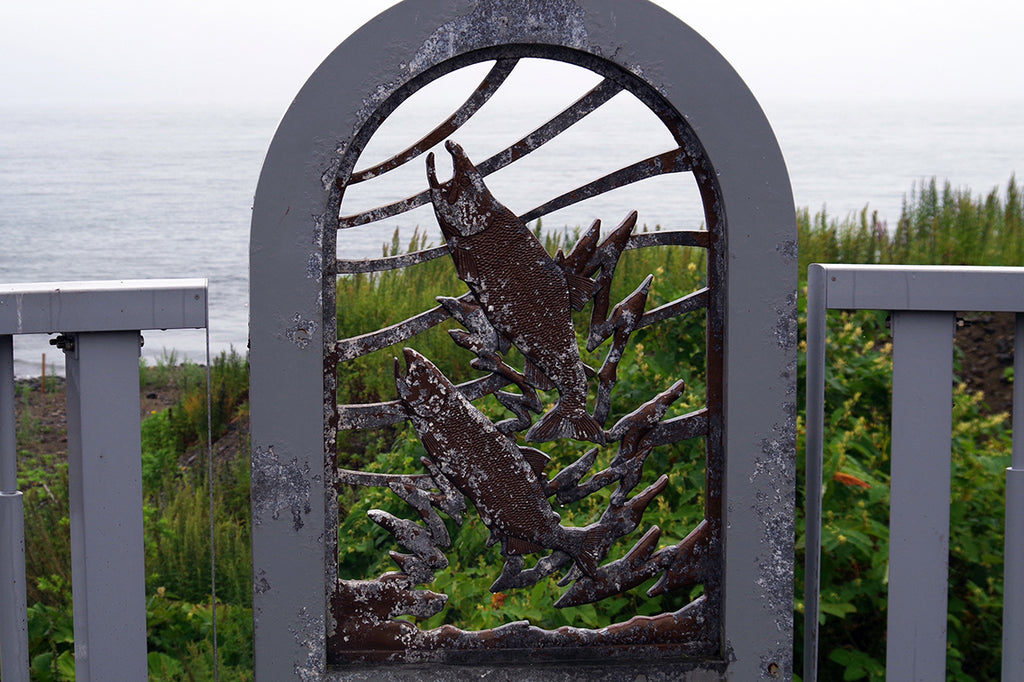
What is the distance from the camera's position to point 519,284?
194 centimetres

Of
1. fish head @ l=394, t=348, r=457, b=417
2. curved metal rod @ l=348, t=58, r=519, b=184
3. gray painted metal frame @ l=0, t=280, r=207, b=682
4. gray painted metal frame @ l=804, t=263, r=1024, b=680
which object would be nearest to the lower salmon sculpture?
fish head @ l=394, t=348, r=457, b=417

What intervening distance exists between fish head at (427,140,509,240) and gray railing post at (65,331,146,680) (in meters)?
0.67

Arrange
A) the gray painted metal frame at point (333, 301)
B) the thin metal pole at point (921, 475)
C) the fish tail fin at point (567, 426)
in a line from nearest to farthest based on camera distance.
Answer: the gray painted metal frame at point (333, 301), the fish tail fin at point (567, 426), the thin metal pole at point (921, 475)

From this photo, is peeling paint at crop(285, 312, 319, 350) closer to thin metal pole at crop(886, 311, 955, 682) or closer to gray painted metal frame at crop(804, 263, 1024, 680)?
gray painted metal frame at crop(804, 263, 1024, 680)

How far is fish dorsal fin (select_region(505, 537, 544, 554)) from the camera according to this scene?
2008 mm

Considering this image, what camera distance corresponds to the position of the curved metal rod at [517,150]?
1896 mm

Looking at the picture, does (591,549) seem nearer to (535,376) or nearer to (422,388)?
(535,376)

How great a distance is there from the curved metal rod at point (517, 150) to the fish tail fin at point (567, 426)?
0.49 metres

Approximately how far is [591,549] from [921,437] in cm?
75

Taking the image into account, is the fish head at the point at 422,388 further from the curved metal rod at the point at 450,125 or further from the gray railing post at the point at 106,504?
the gray railing post at the point at 106,504

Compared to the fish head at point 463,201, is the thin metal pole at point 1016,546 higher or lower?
lower

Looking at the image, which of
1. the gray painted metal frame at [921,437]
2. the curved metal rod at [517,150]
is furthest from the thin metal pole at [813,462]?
the curved metal rod at [517,150]

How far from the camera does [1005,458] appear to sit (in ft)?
9.88

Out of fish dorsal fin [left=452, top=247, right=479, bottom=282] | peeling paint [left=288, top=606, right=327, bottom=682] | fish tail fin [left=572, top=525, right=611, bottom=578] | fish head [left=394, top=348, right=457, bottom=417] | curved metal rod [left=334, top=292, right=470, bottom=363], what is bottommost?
peeling paint [left=288, top=606, right=327, bottom=682]
